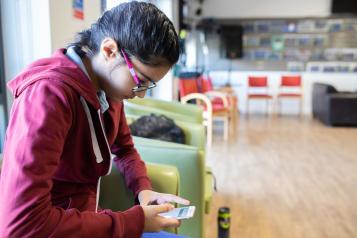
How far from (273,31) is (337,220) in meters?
5.88

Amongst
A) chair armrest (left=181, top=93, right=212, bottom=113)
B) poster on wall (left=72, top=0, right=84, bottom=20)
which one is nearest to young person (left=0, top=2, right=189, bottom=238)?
poster on wall (left=72, top=0, right=84, bottom=20)

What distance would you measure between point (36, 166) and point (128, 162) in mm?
622

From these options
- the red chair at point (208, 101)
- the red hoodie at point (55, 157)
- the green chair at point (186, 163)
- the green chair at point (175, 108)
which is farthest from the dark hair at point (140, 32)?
the red chair at point (208, 101)

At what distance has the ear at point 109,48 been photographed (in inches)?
35.7

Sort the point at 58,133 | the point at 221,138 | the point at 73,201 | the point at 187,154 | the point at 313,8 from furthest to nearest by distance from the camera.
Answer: the point at 313,8 → the point at 221,138 → the point at 187,154 → the point at 73,201 → the point at 58,133

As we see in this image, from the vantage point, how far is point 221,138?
536cm

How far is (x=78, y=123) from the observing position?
926 millimetres

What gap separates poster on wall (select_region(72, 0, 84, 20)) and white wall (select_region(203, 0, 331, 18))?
19.7ft

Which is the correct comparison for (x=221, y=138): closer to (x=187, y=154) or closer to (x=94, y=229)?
(x=187, y=154)

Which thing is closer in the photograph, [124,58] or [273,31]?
[124,58]

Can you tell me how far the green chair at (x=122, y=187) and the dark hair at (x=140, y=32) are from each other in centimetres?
60

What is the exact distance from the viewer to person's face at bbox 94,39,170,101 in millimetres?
920

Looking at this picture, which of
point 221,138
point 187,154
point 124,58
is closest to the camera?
point 124,58

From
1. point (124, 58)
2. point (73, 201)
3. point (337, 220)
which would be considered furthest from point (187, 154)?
point (337, 220)
